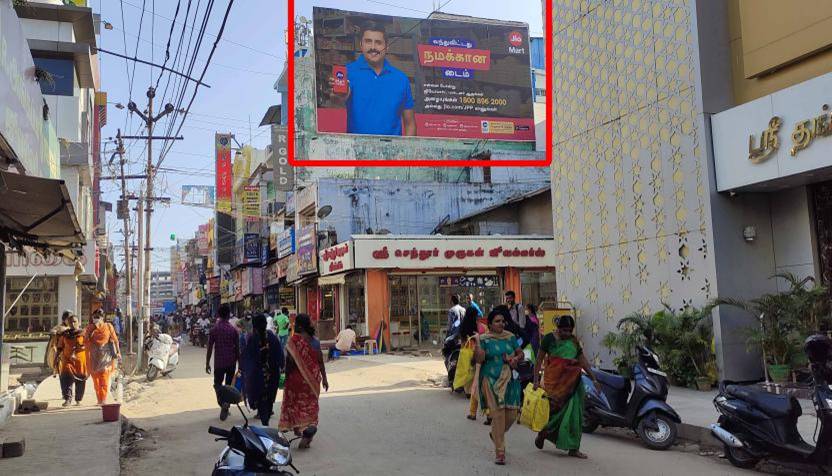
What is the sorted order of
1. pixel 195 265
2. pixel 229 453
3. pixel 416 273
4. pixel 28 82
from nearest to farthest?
pixel 229 453
pixel 28 82
pixel 416 273
pixel 195 265

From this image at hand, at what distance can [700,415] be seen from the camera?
344 inches

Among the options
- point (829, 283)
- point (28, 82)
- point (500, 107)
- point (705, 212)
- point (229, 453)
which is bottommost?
point (229, 453)

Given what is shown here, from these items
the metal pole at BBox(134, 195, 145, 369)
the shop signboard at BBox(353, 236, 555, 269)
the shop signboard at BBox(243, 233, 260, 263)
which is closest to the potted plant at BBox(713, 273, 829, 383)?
the shop signboard at BBox(353, 236, 555, 269)

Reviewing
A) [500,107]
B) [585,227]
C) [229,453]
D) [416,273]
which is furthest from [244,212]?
[229,453]

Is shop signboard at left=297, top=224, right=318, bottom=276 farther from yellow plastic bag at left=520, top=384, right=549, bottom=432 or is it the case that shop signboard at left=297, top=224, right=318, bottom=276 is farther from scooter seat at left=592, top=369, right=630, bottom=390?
yellow plastic bag at left=520, top=384, right=549, bottom=432

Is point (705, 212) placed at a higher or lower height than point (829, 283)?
higher

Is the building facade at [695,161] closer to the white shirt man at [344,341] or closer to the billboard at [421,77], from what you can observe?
the white shirt man at [344,341]

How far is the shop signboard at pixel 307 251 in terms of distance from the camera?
94.7ft

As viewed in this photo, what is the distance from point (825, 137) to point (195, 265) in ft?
284

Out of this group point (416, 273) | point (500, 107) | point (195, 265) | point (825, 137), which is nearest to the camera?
point (825, 137)

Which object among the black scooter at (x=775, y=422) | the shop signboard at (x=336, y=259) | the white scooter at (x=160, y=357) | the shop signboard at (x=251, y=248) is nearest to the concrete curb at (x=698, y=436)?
the black scooter at (x=775, y=422)

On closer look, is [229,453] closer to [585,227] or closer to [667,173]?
[667,173]

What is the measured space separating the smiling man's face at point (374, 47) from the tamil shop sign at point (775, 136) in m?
20.5

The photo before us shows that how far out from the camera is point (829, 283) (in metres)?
10.7
